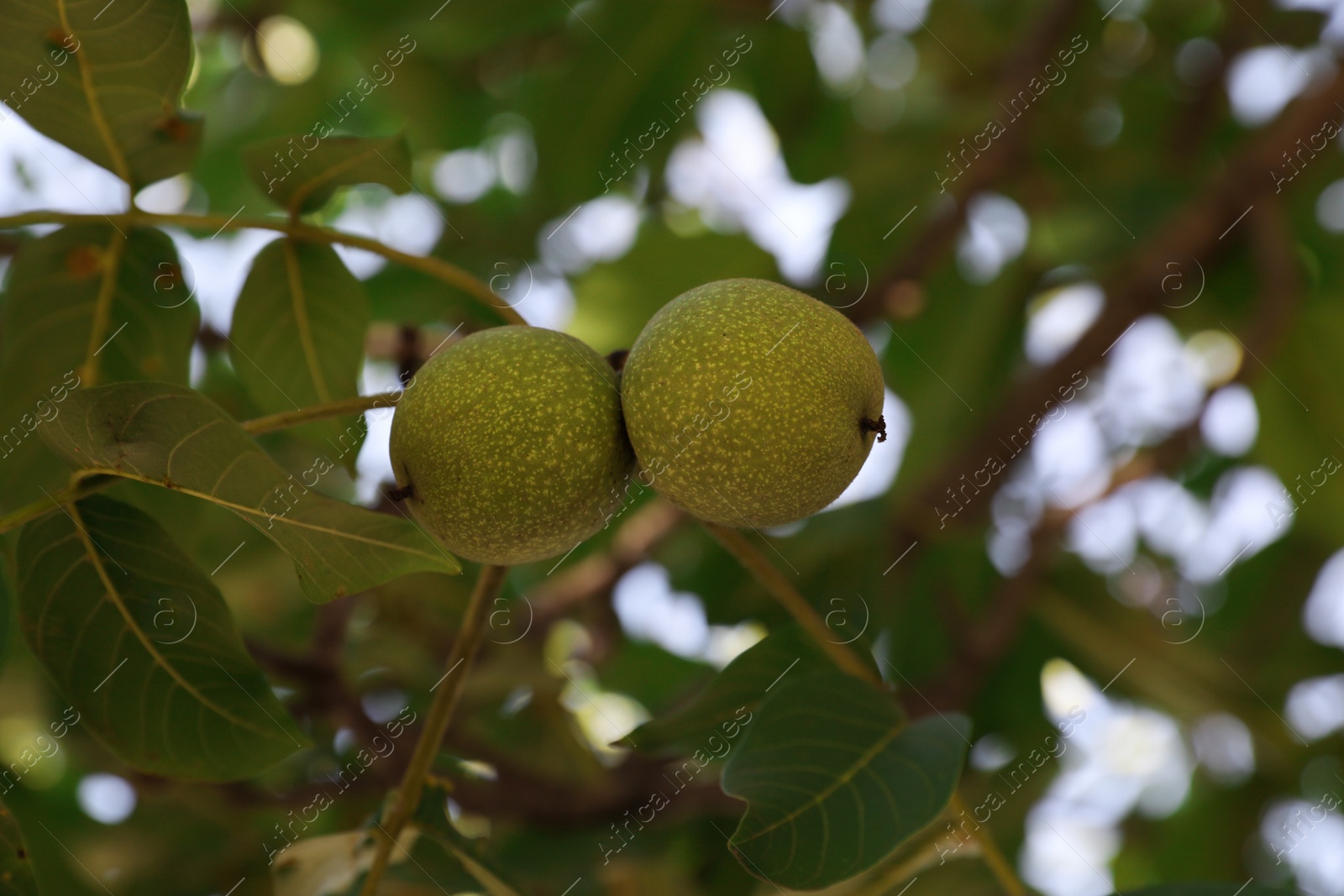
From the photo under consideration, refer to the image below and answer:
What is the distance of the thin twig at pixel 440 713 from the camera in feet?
4.42

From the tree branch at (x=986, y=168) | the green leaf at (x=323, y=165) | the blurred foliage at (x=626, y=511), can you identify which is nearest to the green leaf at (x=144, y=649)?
the blurred foliage at (x=626, y=511)

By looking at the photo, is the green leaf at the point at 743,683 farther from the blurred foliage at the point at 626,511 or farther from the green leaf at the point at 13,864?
the green leaf at the point at 13,864

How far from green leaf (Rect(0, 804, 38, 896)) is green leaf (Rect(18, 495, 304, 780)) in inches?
5.3

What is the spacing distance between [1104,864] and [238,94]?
3.62 metres

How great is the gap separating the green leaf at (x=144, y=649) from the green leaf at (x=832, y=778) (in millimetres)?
548

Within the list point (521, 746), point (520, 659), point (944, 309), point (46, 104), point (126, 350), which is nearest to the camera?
point (46, 104)

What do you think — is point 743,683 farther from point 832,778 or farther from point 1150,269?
point 1150,269

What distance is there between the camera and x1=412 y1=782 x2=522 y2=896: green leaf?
1.42 m

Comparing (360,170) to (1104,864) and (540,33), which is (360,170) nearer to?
(540,33)

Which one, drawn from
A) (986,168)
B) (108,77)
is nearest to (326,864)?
(108,77)

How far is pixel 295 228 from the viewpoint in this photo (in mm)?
1501

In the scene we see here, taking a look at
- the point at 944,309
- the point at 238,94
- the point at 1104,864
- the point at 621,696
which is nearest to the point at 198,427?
the point at 621,696

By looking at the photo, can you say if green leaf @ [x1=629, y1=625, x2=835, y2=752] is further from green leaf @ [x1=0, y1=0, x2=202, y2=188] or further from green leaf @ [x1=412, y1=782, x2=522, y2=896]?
green leaf @ [x1=0, y1=0, x2=202, y2=188]

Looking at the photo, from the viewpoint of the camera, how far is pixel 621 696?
2.98 m
